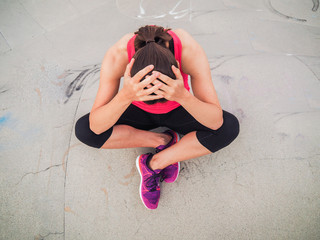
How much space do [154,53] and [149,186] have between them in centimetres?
85

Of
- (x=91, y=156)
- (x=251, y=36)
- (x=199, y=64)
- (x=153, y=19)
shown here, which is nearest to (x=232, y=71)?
(x=251, y=36)

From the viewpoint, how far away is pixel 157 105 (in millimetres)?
1108

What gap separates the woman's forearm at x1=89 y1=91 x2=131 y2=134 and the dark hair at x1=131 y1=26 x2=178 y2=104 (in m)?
0.17

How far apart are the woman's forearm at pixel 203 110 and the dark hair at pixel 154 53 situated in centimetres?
13

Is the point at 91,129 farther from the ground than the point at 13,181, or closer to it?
farther from the ground

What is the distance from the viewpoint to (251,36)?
1.99m

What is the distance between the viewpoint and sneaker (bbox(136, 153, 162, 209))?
1243 mm

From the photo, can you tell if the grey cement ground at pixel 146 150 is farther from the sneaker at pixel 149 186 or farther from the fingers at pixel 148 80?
the fingers at pixel 148 80

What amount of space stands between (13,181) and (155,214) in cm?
106

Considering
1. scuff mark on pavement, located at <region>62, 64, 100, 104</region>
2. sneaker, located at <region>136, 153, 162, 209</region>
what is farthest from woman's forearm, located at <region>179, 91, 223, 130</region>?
scuff mark on pavement, located at <region>62, 64, 100, 104</region>

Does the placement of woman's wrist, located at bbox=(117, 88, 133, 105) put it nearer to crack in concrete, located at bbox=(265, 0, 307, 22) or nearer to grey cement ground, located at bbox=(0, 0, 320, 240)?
grey cement ground, located at bbox=(0, 0, 320, 240)

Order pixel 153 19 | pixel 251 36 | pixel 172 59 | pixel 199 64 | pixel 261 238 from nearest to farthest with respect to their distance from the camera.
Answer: pixel 172 59
pixel 199 64
pixel 261 238
pixel 251 36
pixel 153 19

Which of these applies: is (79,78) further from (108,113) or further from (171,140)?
(171,140)

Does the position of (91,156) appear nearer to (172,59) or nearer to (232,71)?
(172,59)
